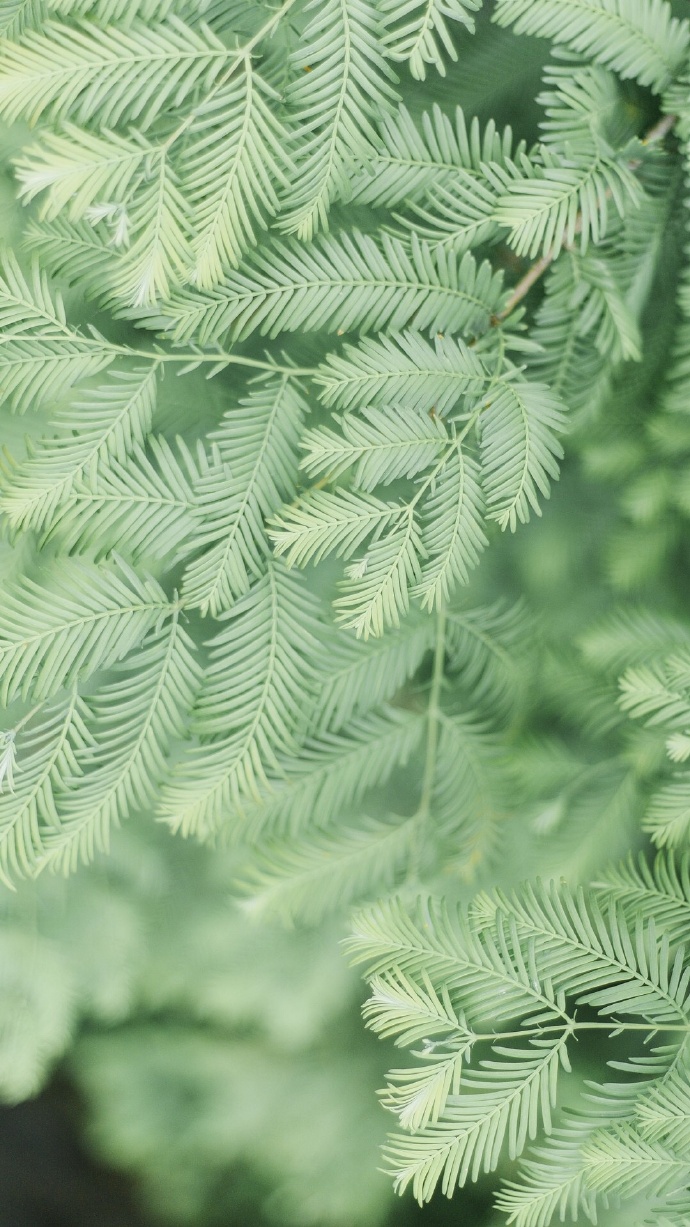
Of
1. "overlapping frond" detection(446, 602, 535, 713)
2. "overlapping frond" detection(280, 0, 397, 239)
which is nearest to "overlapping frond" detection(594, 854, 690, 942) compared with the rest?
"overlapping frond" detection(446, 602, 535, 713)

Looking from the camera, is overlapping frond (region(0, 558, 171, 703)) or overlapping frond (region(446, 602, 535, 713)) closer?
overlapping frond (region(0, 558, 171, 703))

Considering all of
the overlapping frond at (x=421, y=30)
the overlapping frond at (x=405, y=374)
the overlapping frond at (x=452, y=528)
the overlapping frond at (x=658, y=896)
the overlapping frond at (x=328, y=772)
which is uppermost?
the overlapping frond at (x=421, y=30)

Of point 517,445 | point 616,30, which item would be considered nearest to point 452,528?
point 517,445

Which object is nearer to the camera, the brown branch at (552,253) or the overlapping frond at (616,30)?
the overlapping frond at (616,30)

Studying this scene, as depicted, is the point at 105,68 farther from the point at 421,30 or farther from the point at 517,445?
the point at 517,445

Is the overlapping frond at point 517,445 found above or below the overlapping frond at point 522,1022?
above

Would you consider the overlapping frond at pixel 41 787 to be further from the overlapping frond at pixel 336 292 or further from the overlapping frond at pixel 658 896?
the overlapping frond at pixel 658 896

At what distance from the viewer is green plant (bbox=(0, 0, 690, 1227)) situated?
0.74 metres

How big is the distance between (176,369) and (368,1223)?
150 cm

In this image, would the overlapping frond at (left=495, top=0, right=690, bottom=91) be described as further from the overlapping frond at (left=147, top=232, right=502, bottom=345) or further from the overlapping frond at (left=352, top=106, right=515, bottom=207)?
the overlapping frond at (left=147, top=232, right=502, bottom=345)

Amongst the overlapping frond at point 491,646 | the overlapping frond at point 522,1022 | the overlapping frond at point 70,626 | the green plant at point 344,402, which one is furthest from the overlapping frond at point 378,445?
the overlapping frond at point 522,1022

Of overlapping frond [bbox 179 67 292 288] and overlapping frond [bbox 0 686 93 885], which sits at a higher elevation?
overlapping frond [bbox 179 67 292 288]

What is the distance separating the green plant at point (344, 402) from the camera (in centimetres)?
74

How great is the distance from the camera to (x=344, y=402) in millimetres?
828
